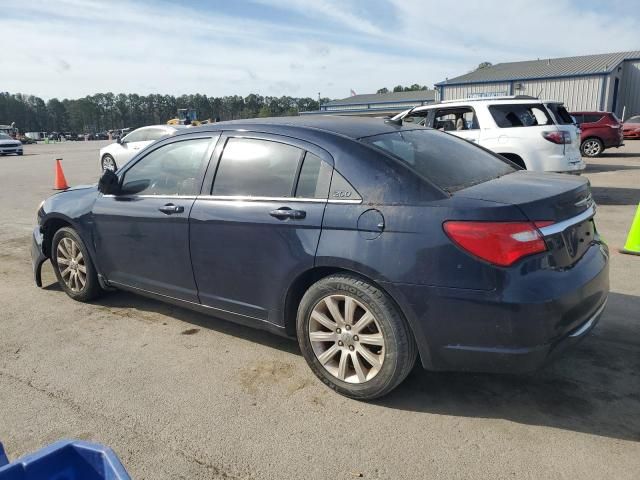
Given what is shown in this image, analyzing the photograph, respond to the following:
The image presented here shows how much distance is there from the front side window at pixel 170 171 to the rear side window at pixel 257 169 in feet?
0.78

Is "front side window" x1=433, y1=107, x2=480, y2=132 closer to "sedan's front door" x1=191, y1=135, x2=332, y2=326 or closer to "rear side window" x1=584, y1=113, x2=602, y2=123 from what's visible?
"sedan's front door" x1=191, y1=135, x2=332, y2=326

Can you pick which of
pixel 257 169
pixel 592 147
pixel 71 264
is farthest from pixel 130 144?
pixel 592 147

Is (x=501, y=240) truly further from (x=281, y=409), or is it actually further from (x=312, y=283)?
(x=281, y=409)

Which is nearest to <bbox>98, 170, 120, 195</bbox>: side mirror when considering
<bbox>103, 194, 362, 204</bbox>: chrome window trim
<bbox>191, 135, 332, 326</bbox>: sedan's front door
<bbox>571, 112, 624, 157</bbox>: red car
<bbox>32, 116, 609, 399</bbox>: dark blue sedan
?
<bbox>32, 116, 609, 399</bbox>: dark blue sedan

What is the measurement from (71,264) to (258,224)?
2.41 meters

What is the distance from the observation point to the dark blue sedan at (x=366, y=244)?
2.62m

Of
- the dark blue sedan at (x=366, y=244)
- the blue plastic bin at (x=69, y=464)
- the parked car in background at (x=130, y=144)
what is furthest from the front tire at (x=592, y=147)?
the blue plastic bin at (x=69, y=464)

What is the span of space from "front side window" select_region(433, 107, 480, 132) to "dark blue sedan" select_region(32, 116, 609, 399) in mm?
6273

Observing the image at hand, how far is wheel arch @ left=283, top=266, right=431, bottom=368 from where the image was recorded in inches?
110

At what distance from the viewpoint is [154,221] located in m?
3.91

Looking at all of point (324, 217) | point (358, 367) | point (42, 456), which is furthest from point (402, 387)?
point (42, 456)

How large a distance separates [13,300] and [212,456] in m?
3.44

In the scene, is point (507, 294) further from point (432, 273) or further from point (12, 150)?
point (12, 150)

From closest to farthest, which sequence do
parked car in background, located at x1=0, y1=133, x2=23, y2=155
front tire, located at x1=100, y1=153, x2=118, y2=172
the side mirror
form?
the side mirror
front tire, located at x1=100, y1=153, x2=118, y2=172
parked car in background, located at x1=0, y1=133, x2=23, y2=155
